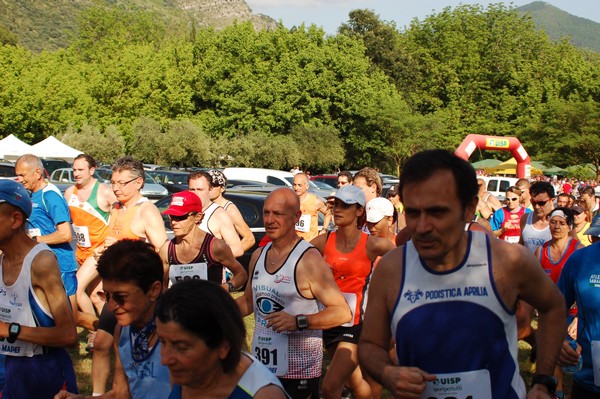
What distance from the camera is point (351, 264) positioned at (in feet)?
Answer: 20.3

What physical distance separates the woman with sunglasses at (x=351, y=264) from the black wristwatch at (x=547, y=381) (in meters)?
2.91

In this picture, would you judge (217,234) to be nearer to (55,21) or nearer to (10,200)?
(10,200)

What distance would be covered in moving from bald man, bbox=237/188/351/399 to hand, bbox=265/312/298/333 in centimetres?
4

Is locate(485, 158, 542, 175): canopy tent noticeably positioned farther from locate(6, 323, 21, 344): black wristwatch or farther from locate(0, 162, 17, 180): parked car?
locate(6, 323, 21, 344): black wristwatch

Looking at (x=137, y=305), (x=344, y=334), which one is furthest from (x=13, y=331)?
(x=344, y=334)

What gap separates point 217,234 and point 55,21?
181095 millimetres

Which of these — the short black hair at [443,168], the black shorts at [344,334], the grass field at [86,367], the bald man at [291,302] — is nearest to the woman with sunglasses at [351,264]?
the black shorts at [344,334]

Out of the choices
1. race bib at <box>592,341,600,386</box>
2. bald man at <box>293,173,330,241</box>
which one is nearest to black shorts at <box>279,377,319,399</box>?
race bib at <box>592,341,600,386</box>

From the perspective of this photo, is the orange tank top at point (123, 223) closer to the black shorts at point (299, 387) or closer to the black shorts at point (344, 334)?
the black shorts at point (344, 334)

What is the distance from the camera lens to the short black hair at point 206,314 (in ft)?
8.31

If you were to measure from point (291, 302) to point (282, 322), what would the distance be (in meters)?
0.27

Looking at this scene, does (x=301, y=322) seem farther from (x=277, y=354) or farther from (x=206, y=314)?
(x=206, y=314)

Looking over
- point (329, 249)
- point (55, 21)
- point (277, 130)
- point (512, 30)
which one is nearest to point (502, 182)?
point (277, 130)

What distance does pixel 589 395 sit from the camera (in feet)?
15.0
